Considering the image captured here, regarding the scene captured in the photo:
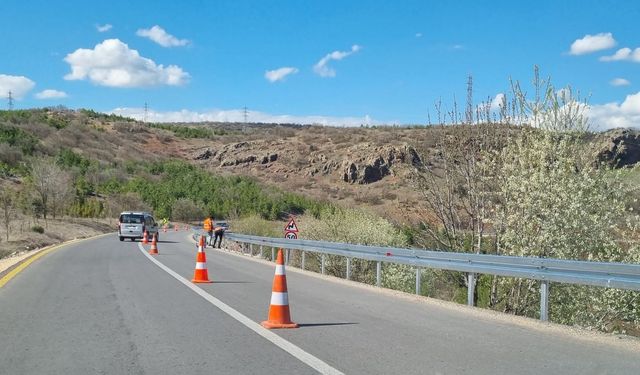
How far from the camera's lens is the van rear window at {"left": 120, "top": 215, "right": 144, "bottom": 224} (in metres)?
40.4

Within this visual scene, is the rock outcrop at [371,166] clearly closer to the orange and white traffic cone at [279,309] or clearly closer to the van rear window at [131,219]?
the van rear window at [131,219]

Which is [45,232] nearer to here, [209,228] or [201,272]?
[209,228]

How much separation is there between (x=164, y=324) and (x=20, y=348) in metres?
2.11

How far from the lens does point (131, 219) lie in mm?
40594

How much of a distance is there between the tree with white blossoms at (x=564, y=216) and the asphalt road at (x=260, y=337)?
3.01 meters

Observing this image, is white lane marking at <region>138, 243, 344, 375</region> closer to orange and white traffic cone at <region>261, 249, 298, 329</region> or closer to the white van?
orange and white traffic cone at <region>261, 249, 298, 329</region>

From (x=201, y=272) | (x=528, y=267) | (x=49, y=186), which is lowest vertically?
(x=201, y=272)

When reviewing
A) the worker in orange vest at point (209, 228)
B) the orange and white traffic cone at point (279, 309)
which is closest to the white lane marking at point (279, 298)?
the orange and white traffic cone at point (279, 309)

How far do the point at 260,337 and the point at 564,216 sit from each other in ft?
26.7

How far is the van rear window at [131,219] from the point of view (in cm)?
4038

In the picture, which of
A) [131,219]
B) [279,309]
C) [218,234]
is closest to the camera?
[279,309]

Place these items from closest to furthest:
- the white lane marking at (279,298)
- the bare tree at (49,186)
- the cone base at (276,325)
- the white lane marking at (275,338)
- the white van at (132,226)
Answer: the white lane marking at (275,338) → the cone base at (276,325) → the white lane marking at (279,298) → the white van at (132,226) → the bare tree at (49,186)

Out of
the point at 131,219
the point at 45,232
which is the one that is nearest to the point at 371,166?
the point at 45,232

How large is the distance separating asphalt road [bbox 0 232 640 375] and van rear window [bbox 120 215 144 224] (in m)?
26.9
